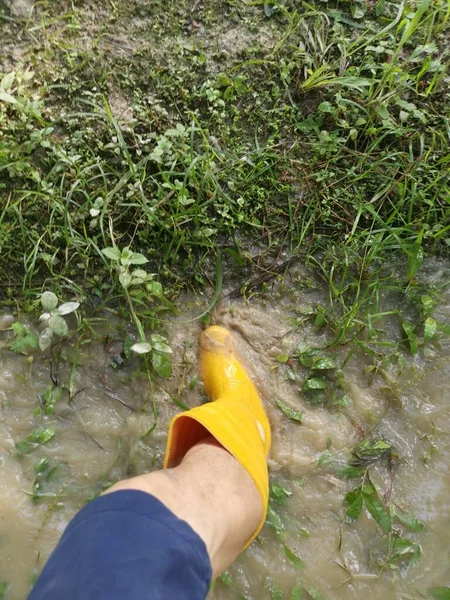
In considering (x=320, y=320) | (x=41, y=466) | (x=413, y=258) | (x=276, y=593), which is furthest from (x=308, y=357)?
(x=41, y=466)

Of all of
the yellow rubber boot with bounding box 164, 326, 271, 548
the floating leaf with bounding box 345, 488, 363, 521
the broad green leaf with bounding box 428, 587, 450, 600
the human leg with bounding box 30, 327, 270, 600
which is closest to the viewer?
the human leg with bounding box 30, 327, 270, 600

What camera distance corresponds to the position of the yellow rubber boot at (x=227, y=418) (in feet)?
5.91

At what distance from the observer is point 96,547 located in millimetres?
1250

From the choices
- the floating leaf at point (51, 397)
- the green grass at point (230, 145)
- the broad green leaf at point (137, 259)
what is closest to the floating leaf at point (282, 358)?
the green grass at point (230, 145)

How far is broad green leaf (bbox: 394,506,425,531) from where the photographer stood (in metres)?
2.05

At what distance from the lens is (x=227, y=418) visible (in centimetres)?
188

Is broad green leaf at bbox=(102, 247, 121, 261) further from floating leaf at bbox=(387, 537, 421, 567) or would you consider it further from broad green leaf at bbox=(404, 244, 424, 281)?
floating leaf at bbox=(387, 537, 421, 567)

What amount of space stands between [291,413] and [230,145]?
1.24 meters

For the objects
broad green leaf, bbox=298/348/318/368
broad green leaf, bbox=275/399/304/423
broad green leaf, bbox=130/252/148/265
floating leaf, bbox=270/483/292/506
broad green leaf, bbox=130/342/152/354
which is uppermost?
broad green leaf, bbox=130/252/148/265

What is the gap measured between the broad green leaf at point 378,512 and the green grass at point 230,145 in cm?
70

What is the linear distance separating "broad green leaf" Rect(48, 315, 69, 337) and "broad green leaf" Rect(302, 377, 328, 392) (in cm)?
106

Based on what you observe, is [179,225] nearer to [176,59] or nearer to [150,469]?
[176,59]

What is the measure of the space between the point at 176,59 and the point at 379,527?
222cm

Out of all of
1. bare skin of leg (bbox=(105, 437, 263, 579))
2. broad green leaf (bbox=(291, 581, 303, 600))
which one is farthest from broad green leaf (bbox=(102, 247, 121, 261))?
broad green leaf (bbox=(291, 581, 303, 600))
